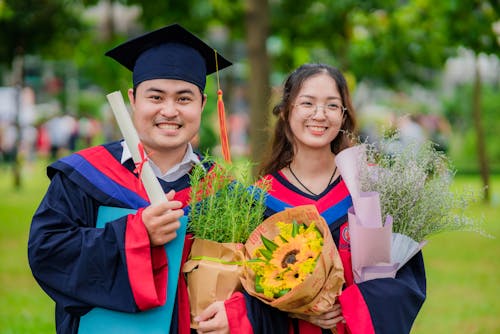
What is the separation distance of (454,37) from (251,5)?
237cm

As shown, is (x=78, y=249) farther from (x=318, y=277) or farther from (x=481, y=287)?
(x=481, y=287)

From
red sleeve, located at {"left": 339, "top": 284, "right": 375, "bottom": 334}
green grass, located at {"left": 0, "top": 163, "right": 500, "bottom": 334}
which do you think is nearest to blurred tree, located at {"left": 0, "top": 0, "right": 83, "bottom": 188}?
green grass, located at {"left": 0, "top": 163, "right": 500, "bottom": 334}

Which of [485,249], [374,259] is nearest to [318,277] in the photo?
[374,259]

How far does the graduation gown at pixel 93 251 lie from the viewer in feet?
9.50

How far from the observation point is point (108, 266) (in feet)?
9.57

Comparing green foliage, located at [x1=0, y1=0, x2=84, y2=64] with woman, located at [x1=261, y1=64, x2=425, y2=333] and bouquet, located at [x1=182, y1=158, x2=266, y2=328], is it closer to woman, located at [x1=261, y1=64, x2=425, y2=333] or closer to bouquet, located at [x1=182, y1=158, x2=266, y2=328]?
woman, located at [x1=261, y1=64, x2=425, y2=333]

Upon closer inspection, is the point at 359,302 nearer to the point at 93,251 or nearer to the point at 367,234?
the point at 367,234

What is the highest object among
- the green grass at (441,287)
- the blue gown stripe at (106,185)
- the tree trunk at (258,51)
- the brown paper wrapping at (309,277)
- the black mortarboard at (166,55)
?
the tree trunk at (258,51)

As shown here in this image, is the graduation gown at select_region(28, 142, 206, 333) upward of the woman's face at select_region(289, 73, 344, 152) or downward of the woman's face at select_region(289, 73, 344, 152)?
downward

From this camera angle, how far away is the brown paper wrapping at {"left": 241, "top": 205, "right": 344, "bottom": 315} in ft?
9.19

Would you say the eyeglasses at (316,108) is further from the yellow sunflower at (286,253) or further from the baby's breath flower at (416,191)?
the yellow sunflower at (286,253)

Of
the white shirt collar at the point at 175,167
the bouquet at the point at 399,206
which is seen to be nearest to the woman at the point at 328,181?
the bouquet at the point at 399,206

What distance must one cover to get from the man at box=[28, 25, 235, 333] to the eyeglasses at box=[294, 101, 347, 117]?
40 centimetres

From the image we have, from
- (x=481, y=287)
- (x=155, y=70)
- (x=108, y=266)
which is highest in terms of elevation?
(x=155, y=70)
